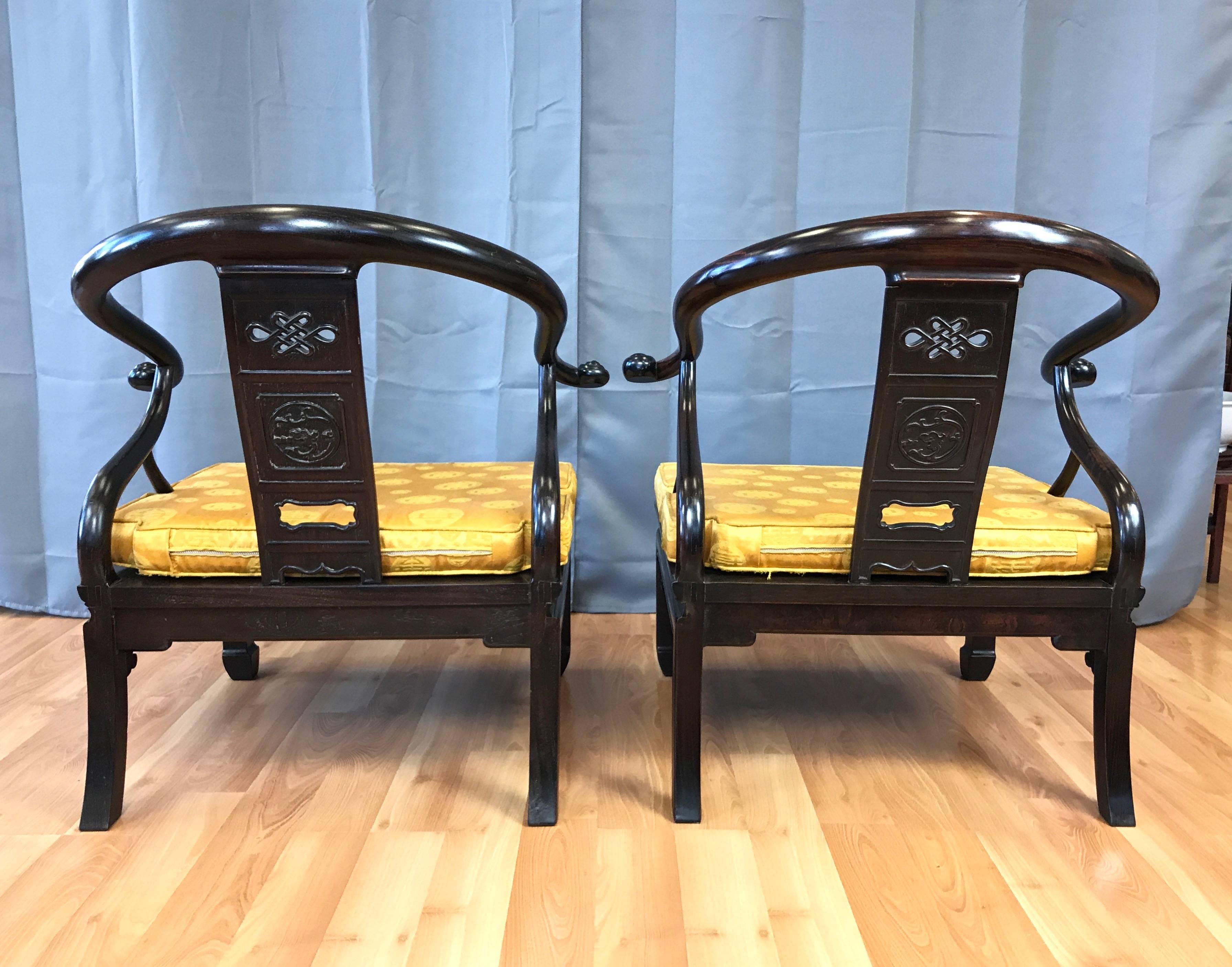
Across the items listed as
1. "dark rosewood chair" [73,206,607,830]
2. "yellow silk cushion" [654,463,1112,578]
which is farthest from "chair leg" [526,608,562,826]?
"yellow silk cushion" [654,463,1112,578]

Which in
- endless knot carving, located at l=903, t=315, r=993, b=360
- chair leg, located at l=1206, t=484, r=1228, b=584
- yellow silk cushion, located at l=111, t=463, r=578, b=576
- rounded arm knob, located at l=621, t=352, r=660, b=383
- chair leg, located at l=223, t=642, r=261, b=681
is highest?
endless knot carving, located at l=903, t=315, r=993, b=360

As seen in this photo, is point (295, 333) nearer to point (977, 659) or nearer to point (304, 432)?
point (304, 432)

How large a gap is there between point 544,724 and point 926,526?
0.60 metres

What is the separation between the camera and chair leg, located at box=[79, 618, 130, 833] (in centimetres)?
126

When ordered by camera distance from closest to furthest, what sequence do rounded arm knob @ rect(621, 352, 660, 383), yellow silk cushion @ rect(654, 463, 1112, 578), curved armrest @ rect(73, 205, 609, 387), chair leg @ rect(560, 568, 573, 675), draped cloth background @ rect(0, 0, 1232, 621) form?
1. curved armrest @ rect(73, 205, 609, 387)
2. yellow silk cushion @ rect(654, 463, 1112, 578)
3. rounded arm knob @ rect(621, 352, 660, 383)
4. chair leg @ rect(560, 568, 573, 675)
5. draped cloth background @ rect(0, 0, 1232, 621)

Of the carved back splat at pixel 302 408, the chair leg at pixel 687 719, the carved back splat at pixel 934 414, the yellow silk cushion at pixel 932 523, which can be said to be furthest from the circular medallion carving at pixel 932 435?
the carved back splat at pixel 302 408

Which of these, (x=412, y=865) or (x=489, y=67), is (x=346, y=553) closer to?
(x=412, y=865)

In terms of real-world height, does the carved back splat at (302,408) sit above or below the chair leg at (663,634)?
above

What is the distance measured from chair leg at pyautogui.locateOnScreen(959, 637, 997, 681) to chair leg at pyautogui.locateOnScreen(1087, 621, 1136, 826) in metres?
0.51

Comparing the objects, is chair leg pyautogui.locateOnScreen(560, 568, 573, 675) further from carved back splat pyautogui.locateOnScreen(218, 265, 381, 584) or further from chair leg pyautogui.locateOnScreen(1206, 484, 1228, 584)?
chair leg pyautogui.locateOnScreen(1206, 484, 1228, 584)

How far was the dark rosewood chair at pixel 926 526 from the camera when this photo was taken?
1127 mm

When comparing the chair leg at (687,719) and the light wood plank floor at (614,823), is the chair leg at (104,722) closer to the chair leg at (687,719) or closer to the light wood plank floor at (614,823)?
the light wood plank floor at (614,823)

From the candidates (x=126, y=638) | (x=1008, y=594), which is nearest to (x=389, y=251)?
(x=126, y=638)

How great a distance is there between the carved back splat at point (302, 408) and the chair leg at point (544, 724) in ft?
0.85
